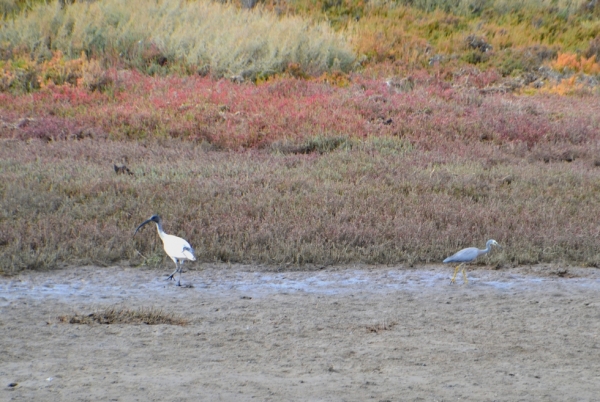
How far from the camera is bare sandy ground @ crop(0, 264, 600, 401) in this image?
15.6ft

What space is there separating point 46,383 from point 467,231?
5569mm

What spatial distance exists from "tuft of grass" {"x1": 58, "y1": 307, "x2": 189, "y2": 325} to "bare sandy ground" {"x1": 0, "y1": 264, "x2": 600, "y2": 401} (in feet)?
0.42

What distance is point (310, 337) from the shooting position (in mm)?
5926

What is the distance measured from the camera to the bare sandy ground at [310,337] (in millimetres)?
4754

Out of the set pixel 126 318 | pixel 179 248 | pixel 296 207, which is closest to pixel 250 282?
pixel 179 248

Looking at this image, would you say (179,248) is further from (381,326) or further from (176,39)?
(176,39)

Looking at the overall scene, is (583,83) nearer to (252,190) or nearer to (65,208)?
(252,190)

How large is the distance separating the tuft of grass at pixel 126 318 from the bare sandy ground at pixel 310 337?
0.13 metres

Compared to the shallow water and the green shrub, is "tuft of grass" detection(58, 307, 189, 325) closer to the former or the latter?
the shallow water

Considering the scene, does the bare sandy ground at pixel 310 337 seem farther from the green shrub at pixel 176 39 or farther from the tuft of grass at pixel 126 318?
the green shrub at pixel 176 39

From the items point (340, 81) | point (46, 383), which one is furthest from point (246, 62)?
point (46, 383)

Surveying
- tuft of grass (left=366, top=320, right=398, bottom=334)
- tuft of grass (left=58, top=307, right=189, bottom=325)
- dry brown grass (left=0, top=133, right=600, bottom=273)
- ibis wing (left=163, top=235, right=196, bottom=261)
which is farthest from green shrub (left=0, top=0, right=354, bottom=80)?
tuft of grass (left=366, top=320, right=398, bottom=334)

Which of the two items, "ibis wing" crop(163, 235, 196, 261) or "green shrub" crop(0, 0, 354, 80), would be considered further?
"green shrub" crop(0, 0, 354, 80)

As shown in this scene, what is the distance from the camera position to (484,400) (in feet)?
14.9
